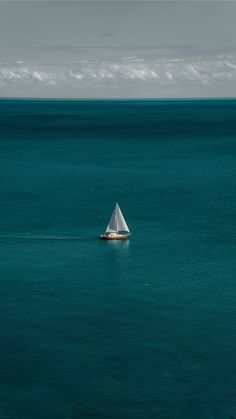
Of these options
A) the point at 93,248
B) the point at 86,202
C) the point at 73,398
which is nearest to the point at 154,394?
the point at 73,398

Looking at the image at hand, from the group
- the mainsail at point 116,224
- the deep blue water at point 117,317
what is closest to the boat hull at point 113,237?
the mainsail at point 116,224

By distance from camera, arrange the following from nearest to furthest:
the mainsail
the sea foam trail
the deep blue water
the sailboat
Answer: the deep blue water → the sea foam trail → the sailboat → the mainsail

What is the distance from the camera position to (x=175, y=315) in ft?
353

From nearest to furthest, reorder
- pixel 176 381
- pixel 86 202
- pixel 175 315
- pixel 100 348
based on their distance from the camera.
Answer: pixel 176 381 < pixel 100 348 < pixel 175 315 < pixel 86 202

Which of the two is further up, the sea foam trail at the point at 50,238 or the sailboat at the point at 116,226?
the sailboat at the point at 116,226

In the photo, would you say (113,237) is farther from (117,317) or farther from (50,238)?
(117,317)

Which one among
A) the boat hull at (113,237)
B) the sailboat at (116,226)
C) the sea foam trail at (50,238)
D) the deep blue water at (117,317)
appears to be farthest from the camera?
the sailboat at (116,226)

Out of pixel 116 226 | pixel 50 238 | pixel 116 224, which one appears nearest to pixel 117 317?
pixel 116 226

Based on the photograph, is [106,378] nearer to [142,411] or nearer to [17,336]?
[142,411]

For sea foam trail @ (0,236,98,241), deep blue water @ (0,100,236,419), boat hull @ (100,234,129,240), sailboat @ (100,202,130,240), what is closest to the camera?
deep blue water @ (0,100,236,419)

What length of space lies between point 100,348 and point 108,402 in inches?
548

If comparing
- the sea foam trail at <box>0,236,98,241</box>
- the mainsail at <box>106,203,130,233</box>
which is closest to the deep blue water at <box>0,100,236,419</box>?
the sea foam trail at <box>0,236,98,241</box>

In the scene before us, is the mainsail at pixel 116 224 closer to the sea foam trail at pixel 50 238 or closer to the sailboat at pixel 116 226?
the sailboat at pixel 116 226

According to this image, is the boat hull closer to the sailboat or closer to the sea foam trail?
the sailboat
